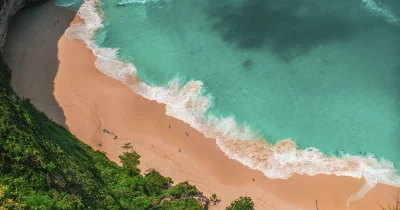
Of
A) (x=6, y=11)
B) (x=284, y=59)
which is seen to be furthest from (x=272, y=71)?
(x=6, y=11)

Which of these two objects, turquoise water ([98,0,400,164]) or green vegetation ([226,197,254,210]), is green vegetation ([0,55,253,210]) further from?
turquoise water ([98,0,400,164])

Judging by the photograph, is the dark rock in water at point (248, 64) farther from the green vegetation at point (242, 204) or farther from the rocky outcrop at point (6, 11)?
the rocky outcrop at point (6, 11)

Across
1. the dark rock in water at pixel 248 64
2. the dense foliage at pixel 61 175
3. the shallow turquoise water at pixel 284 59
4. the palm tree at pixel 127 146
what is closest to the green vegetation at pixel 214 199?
the dense foliage at pixel 61 175

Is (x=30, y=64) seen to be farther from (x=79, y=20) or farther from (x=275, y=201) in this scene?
(x=275, y=201)

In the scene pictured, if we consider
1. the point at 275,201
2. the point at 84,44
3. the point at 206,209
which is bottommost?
the point at 206,209

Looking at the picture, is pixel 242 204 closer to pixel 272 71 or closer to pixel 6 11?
pixel 272 71

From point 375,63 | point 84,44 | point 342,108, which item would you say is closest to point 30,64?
point 84,44

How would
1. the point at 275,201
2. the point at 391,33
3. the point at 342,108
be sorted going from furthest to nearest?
the point at 391,33 < the point at 342,108 < the point at 275,201
